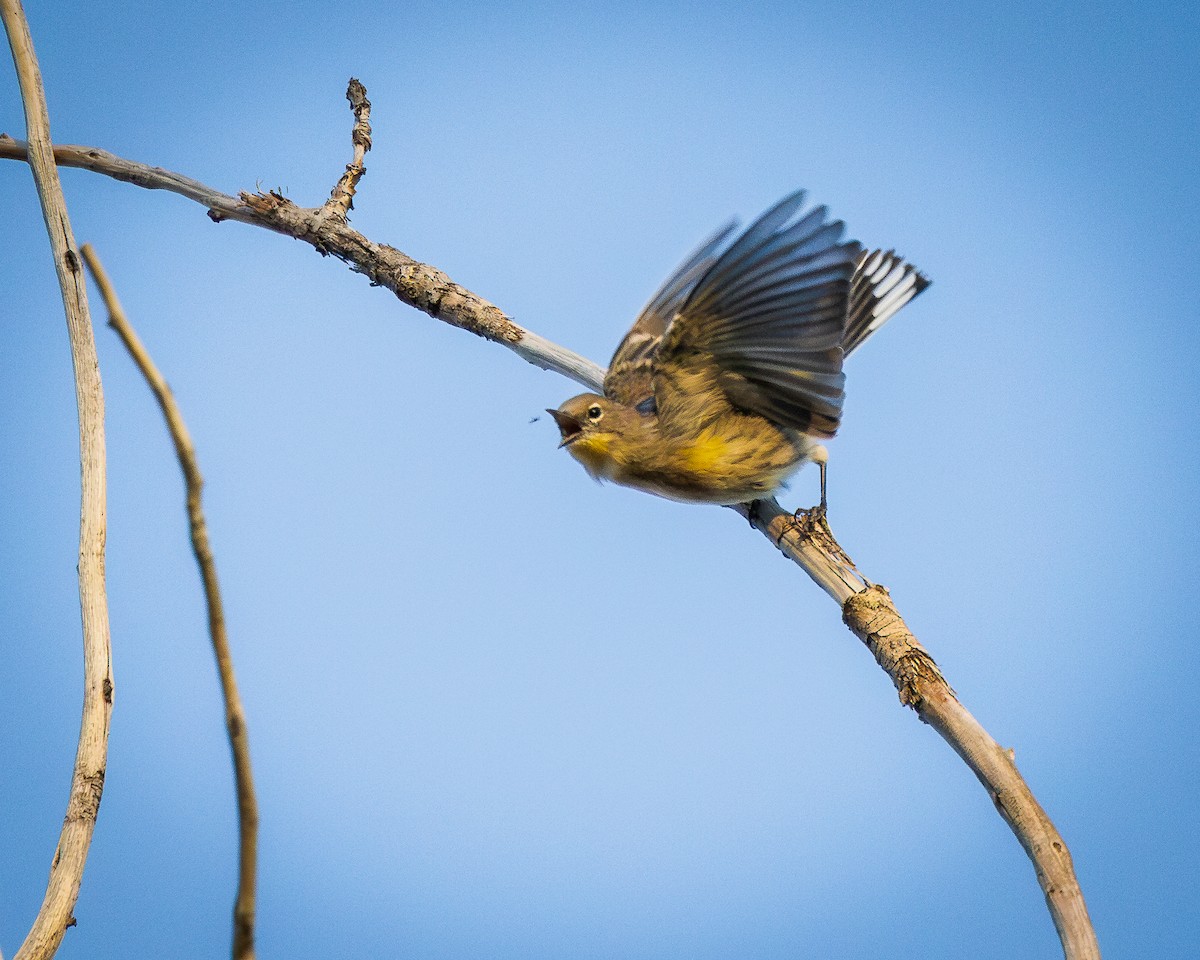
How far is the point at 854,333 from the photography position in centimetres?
212

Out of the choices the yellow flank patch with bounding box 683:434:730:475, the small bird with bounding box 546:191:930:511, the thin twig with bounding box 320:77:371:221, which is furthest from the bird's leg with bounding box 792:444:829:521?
the thin twig with bounding box 320:77:371:221

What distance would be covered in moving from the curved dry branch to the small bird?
101mm

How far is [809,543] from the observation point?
5.45 feet

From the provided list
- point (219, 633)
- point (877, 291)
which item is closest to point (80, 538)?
point (219, 633)

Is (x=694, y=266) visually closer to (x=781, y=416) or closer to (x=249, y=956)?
(x=781, y=416)

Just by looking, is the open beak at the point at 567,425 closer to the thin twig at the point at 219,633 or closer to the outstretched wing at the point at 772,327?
the outstretched wing at the point at 772,327

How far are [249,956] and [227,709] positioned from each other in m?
0.13

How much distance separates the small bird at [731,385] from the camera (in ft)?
5.33

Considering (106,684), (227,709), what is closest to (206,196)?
(106,684)

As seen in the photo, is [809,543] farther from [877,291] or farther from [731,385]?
[877,291]

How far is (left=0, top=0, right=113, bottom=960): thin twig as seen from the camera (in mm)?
851

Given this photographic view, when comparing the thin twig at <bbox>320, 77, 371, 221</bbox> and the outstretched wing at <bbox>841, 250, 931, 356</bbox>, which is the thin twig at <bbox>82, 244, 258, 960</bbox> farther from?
the outstretched wing at <bbox>841, 250, 931, 356</bbox>

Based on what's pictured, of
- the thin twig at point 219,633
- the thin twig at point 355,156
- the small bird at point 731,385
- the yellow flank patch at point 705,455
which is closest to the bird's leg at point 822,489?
the small bird at point 731,385

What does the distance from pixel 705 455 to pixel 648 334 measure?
0.32 meters
